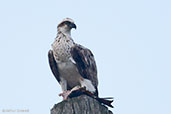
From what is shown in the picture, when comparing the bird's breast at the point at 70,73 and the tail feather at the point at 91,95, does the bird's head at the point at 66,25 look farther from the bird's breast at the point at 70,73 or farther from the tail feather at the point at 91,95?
the tail feather at the point at 91,95

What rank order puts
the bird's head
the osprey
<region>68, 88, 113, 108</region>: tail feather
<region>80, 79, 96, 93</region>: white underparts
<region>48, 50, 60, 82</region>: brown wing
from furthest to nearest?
the bird's head
<region>48, 50, 60, 82</region>: brown wing
the osprey
<region>80, 79, 96, 93</region>: white underparts
<region>68, 88, 113, 108</region>: tail feather

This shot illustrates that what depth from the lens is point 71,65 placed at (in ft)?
24.6

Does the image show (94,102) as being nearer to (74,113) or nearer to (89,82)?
(74,113)

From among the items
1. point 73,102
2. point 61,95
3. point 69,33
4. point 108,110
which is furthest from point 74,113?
point 69,33

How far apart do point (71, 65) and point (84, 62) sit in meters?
0.26

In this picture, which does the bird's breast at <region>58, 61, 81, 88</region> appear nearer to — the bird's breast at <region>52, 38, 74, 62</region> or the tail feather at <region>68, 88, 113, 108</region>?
the bird's breast at <region>52, 38, 74, 62</region>

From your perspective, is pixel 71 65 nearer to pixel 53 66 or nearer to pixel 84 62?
pixel 84 62

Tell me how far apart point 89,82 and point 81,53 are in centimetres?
58

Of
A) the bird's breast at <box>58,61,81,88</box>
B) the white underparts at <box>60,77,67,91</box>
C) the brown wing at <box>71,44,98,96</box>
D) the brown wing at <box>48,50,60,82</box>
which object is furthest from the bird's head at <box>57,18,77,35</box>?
the white underparts at <box>60,77,67,91</box>

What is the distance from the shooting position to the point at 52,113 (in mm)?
6059

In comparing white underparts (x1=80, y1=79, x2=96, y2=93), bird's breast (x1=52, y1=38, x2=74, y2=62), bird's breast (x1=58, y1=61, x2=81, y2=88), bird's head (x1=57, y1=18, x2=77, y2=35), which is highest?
bird's head (x1=57, y1=18, x2=77, y2=35)

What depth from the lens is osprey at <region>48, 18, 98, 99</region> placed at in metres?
7.47

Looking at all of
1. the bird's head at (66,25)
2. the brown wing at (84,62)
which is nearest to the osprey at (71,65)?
the brown wing at (84,62)

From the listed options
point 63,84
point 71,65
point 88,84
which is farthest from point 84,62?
point 63,84
